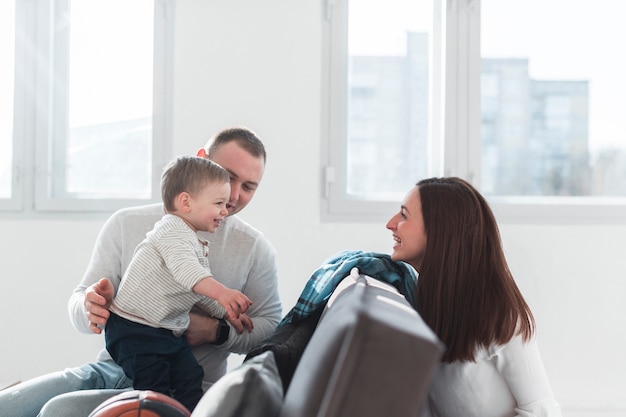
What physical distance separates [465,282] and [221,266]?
90 centimetres

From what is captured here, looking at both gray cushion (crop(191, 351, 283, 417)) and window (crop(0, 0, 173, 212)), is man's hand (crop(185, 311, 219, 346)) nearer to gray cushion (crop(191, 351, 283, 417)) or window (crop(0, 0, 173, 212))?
gray cushion (crop(191, 351, 283, 417))

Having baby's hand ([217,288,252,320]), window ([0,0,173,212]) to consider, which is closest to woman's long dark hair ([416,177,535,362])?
baby's hand ([217,288,252,320])

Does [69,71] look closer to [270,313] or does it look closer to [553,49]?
[270,313]

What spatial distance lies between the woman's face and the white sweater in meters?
0.58

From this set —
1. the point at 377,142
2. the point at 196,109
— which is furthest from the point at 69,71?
the point at 377,142

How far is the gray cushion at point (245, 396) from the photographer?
3.52ft

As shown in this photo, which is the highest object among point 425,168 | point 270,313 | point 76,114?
point 76,114

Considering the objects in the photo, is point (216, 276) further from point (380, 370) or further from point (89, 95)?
point (89, 95)

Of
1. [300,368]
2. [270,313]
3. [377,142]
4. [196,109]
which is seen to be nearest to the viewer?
[300,368]

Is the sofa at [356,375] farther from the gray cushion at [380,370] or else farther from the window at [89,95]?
the window at [89,95]

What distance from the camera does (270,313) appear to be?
2311 mm

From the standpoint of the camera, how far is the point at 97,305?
1871 millimetres

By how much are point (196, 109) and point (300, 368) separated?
241cm

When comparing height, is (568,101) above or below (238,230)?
above
